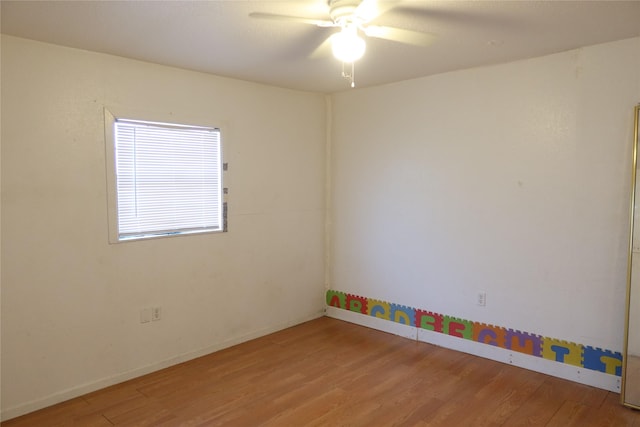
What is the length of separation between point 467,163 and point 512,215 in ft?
1.86

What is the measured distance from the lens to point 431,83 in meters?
3.75

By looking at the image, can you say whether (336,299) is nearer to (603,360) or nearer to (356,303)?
(356,303)

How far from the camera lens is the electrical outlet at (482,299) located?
3.53m

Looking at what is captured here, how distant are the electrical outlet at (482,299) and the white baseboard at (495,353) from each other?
0.34 meters

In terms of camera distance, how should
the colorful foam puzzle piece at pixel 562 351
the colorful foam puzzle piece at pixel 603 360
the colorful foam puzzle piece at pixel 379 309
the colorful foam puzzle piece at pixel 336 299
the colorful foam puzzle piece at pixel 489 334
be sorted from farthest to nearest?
1. the colorful foam puzzle piece at pixel 336 299
2. the colorful foam puzzle piece at pixel 379 309
3. the colorful foam puzzle piece at pixel 489 334
4. the colorful foam puzzle piece at pixel 562 351
5. the colorful foam puzzle piece at pixel 603 360

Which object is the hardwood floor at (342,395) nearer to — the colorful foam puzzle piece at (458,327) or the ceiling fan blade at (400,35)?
the colorful foam puzzle piece at (458,327)

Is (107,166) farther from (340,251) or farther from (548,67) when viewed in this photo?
(548,67)

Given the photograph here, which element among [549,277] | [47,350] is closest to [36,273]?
[47,350]

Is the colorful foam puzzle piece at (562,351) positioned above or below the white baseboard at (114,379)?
above

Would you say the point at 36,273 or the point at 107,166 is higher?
the point at 107,166

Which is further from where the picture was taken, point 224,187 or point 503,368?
point 224,187

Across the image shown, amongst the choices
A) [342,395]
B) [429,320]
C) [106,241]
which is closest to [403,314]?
[429,320]

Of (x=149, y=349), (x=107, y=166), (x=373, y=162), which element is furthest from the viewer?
(x=373, y=162)

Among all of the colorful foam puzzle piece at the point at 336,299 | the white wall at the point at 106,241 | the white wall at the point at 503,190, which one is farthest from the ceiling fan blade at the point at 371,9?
the colorful foam puzzle piece at the point at 336,299
